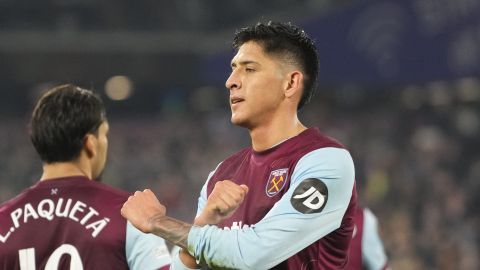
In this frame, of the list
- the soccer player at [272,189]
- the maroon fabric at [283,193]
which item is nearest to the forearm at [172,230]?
the soccer player at [272,189]

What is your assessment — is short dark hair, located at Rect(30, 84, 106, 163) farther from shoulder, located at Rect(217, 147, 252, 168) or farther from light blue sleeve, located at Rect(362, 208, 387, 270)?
light blue sleeve, located at Rect(362, 208, 387, 270)

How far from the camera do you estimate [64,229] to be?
3.67 metres

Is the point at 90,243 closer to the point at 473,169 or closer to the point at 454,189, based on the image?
the point at 454,189

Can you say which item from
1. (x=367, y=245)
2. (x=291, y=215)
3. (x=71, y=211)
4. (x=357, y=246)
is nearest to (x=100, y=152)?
(x=71, y=211)

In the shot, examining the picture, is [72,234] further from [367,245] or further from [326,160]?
[367,245]

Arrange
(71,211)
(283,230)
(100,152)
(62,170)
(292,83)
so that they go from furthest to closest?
(100,152) < (62,170) < (71,211) < (292,83) < (283,230)

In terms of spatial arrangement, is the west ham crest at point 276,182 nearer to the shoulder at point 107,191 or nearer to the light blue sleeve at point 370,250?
the shoulder at point 107,191

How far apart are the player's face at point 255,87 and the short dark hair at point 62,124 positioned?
656mm

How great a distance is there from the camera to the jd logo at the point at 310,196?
10.5 feet

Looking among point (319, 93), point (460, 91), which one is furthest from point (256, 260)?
point (319, 93)

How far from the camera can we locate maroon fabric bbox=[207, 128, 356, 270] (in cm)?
332

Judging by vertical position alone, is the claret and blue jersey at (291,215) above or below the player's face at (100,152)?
below

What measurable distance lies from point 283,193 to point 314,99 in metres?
14.9

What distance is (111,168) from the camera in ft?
55.0
